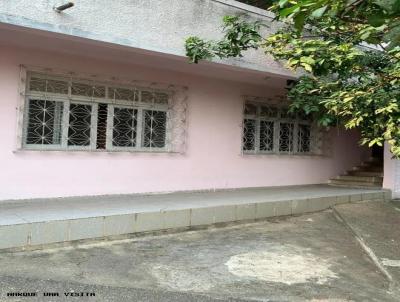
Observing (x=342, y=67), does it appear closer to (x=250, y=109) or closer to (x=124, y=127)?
(x=124, y=127)

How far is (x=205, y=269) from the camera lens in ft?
15.3

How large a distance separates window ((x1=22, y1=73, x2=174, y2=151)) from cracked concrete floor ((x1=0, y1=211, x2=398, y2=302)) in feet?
6.79

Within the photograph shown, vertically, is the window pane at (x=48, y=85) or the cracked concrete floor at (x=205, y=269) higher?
the window pane at (x=48, y=85)

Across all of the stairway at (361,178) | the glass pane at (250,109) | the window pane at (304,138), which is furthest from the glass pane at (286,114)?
the stairway at (361,178)

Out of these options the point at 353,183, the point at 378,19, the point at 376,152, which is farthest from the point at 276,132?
the point at 378,19

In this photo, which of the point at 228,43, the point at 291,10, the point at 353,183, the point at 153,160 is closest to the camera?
the point at 291,10

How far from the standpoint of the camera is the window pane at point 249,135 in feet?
29.9

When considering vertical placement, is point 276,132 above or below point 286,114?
below

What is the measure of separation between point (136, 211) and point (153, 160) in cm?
194

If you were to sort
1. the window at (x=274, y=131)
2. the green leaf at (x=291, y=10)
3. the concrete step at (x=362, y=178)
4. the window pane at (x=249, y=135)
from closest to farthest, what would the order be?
the green leaf at (x=291, y=10), the window pane at (x=249, y=135), the window at (x=274, y=131), the concrete step at (x=362, y=178)

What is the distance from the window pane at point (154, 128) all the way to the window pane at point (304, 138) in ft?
12.3

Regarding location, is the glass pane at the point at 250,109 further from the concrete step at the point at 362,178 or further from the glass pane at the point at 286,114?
the concrete step at the point at 362,178

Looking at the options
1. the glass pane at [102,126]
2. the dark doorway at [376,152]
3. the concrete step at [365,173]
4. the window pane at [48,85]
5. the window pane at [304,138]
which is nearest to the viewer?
the window pane at [48,85]

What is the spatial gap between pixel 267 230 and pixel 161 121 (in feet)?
8.57
